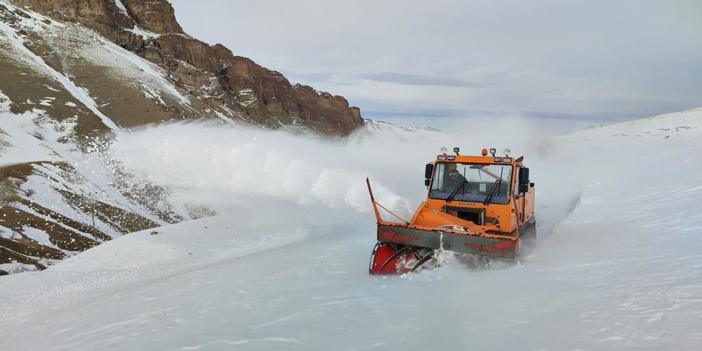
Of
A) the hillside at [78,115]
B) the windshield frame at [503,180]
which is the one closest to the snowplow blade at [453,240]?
the windshield frame at [503,180]

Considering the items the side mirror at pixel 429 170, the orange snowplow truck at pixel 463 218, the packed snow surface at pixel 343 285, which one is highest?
the side mirror at pixel 429 170

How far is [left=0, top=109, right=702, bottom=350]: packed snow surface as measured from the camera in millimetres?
5918

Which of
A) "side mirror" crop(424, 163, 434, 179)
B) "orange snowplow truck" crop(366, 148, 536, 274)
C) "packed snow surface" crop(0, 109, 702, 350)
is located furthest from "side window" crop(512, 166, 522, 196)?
"side mirror" crop(424, 163, 434, 179)

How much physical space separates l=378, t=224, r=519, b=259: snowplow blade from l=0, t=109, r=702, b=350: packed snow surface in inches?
20.9

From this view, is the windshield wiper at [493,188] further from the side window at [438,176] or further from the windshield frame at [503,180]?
the side window at [438,176]

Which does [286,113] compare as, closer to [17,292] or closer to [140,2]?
[140,2]

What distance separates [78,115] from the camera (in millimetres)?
27406

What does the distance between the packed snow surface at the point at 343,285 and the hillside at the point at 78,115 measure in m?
1.83

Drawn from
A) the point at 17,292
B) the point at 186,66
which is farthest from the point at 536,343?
the point at 186,66

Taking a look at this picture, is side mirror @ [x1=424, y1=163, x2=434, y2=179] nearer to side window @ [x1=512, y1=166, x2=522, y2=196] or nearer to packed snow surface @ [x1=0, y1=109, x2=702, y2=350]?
side window @ [x1=512, y1=166, x2=522, y2=196]

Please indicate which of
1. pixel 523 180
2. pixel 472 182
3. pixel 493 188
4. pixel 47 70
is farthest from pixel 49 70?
pixel 523 180

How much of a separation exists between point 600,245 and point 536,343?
5936 mm

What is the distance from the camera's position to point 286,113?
106 meters

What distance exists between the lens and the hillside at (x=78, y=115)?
13258 mm
